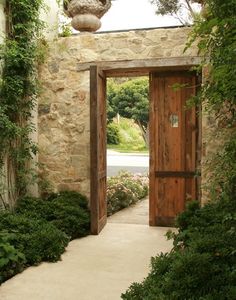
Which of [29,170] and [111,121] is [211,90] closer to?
[29,170]

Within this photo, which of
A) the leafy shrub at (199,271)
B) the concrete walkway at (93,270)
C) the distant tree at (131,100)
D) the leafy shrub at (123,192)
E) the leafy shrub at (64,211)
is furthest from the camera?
the distant tree at (131,100)

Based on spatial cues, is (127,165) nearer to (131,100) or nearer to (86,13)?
(131,100)

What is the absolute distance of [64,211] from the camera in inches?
208

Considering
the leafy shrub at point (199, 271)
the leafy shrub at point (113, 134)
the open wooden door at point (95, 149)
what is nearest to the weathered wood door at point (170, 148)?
the open wooden door at point (95, 149)

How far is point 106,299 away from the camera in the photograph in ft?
10.7

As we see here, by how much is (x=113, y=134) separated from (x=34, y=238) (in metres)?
20.8

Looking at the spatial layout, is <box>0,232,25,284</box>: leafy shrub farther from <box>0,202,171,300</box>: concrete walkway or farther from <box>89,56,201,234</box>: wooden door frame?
<box>89,56,201,234</box>: wooden door frame

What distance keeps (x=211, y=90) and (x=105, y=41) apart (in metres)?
3.17

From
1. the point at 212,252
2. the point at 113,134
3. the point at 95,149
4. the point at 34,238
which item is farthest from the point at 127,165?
the point at 212,252

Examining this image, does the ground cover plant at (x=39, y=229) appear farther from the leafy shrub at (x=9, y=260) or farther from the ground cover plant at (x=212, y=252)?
the ground cover plant at (x=212, y=252)

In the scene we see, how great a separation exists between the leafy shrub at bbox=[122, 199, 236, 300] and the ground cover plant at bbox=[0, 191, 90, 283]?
146 centimetres

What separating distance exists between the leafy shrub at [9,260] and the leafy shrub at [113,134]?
2041cm

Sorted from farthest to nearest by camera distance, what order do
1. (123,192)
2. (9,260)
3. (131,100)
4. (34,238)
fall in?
(131,100) < (123,192) < (34,238) < (9,260)

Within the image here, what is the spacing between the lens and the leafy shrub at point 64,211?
5168 mm
